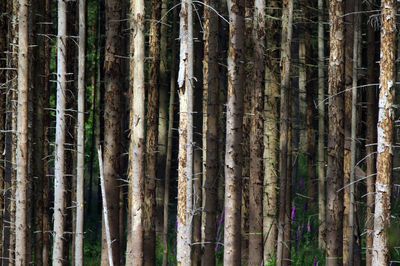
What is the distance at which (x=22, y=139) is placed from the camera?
14.2 m

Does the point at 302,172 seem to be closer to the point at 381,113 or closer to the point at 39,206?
the point at 39,206

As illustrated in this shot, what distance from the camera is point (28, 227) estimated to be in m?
14.3

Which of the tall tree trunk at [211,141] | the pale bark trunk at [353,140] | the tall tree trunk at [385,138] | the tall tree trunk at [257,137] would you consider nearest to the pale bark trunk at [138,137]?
the tall tree trunk at [211,141]

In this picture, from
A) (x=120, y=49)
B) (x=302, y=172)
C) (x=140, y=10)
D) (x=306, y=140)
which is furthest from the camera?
(x=302, y=172)

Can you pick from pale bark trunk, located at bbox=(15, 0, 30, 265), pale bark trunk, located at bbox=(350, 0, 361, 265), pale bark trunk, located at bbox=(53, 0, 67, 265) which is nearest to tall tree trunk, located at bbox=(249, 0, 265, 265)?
pale bark trunk, located at bbox=(350, 0, 361, 265)

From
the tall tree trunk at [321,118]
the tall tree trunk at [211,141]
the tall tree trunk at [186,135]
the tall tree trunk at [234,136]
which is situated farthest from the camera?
the tall tree trunk at [321,118]

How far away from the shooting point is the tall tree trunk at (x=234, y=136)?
12258mm

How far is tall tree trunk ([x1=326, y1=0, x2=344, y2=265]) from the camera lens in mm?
12594

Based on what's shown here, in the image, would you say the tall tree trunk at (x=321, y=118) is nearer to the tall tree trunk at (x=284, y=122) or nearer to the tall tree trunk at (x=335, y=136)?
the tall tree trunk at (x=284, y=122)

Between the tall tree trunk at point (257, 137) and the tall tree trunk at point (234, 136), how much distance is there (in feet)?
3.05

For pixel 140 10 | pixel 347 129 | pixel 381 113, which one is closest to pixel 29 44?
pixel 140 10

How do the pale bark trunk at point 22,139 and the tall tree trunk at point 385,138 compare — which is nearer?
the tall tree trunk at point 385,138

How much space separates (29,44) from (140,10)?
3.08 metres

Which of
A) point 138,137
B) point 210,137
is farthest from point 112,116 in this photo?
point 210,137
